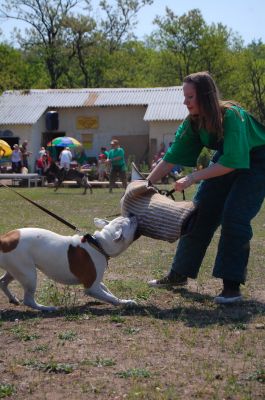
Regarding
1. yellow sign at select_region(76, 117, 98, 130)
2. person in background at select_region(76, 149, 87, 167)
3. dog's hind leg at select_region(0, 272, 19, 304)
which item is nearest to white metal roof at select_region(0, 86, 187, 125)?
yellow sign at select_region(76, 117, 98, 130)

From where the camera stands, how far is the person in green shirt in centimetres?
538

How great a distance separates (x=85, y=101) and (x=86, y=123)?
1175 mm

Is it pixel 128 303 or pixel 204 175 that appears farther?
pixel 128 303

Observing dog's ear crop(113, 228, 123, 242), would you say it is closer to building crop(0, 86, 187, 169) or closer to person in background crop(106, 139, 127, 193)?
person in background crop(106, 139, 127, 193)

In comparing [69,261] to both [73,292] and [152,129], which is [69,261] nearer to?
[73,292]

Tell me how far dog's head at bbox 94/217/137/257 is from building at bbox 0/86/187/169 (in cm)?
3104

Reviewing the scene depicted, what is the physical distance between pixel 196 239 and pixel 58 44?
158 feet

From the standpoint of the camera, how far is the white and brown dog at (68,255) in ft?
17.7

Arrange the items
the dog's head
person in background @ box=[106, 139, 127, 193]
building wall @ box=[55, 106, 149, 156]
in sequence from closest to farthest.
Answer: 1. the dog's head
2. person in background @ box=[106, 139, 127, 193]
3. building wall @ box=[55, 106, 149, 156]

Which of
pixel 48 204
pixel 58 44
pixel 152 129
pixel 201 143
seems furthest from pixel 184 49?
pixel 201 143

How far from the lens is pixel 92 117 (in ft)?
124

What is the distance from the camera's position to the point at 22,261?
538 centimetres

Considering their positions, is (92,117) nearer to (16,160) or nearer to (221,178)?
(16,160)

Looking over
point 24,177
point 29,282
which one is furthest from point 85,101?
point 29,282
